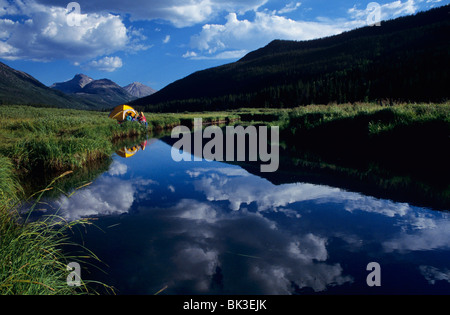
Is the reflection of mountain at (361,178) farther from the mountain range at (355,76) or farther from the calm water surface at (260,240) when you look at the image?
the mountain range at (355,76)

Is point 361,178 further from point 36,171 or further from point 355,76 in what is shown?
point 355,76

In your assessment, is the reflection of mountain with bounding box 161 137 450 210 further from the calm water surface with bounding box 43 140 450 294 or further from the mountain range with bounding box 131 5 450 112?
the mountain range with bounding box 131 5 450 112

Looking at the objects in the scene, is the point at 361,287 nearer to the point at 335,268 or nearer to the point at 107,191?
the point at 335,268

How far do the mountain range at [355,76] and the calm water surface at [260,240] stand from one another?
22.5 meters

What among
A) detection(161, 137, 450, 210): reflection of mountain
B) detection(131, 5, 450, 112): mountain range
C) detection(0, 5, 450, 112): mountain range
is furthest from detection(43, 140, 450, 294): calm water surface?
detection(131, 5, 450, 112): mountain range

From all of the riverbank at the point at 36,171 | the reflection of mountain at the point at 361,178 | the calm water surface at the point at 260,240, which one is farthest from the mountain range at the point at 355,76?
the riverbank at the point at 36,171

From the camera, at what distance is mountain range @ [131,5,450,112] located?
68.0m

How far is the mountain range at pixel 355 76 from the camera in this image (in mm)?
68000

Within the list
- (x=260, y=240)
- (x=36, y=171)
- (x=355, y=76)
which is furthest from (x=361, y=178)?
(x=355, y=76)

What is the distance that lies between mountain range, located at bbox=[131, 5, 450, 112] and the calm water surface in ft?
73.8

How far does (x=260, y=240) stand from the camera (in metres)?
6.24

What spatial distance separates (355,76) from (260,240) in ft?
363
